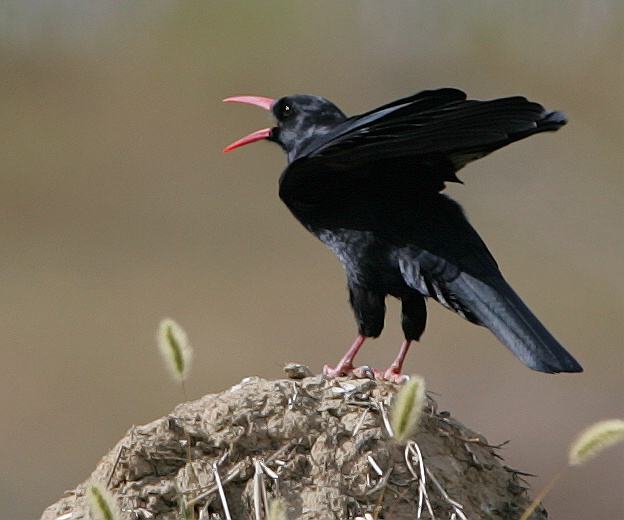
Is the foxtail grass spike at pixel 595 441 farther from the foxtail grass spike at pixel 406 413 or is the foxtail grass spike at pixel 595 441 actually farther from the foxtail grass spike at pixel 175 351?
the foxtail grass spike at pixel 175 351

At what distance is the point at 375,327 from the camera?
5.65m

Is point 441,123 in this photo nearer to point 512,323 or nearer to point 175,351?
point 512,323

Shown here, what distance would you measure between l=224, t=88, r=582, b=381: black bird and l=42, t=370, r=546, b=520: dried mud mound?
763 millimetres

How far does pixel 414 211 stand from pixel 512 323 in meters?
0.93

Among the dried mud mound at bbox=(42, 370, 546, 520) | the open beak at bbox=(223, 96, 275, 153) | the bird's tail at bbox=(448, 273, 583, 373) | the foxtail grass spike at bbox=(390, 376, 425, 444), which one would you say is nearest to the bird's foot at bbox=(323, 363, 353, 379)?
the bird's tail at bbox=(448, 273, 583, 373)

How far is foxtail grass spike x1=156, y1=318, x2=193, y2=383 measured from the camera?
354cm

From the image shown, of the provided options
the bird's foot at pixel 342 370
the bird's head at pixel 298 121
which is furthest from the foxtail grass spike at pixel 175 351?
the bird's head at pixel 298 121

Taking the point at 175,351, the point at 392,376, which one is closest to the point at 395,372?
the point at 392,376

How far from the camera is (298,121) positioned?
6.34 m

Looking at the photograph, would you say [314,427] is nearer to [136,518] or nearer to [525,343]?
[136,518]

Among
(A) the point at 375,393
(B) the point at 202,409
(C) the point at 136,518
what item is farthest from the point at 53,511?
(A) the point at 375,393

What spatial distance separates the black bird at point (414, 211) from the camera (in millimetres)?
4629

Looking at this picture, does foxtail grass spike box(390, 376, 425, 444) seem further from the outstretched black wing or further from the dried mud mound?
the outstretched black wing

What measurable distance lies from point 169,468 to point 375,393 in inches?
38.7
